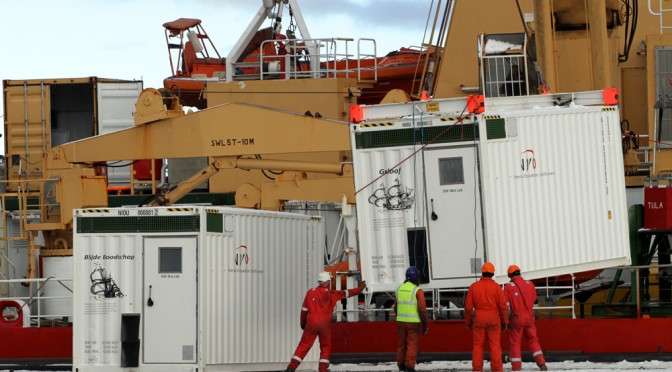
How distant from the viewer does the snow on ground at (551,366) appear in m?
19.1

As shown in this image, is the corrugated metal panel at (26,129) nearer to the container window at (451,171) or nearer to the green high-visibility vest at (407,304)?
the green high-visibility vest at (407,304)

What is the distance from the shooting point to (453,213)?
18.4m

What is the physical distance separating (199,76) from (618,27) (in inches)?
422

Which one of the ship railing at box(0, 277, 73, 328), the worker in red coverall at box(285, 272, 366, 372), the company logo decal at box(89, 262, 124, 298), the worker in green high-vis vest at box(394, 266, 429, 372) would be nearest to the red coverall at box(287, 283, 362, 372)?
the worker in red coverall at box(285, 272, 366, 372)

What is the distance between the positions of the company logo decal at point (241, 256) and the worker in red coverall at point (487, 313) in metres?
3.54

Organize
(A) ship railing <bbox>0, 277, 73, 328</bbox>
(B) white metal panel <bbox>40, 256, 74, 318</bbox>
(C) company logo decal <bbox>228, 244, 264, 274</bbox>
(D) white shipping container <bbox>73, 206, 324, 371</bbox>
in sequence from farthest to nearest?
(B) white metal panel <bbox>40, 256, 74, 318</bbox>
(A) ship railing <bbox>0, 277, 73, 328</bbox>
(C) company logo decal <bbox>228, 244, 264, 274</bbox>
(D) white shipping container <bbox>73, 206, 324, 371</bbox>

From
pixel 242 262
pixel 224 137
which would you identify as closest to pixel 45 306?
pixel 224 137

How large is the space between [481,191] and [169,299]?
4.61m

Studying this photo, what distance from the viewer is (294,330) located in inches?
832

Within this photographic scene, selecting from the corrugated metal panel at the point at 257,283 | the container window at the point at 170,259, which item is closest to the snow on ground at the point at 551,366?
the corrugated metal panel at the point at 257,283

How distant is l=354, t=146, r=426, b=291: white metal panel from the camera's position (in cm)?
1855

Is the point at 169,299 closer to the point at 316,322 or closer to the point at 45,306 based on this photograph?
the point at 316,322

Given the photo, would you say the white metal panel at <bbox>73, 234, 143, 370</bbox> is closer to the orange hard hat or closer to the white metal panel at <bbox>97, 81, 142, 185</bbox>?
the orange hard hat

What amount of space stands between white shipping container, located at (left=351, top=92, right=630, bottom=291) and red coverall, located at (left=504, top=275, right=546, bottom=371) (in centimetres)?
21
